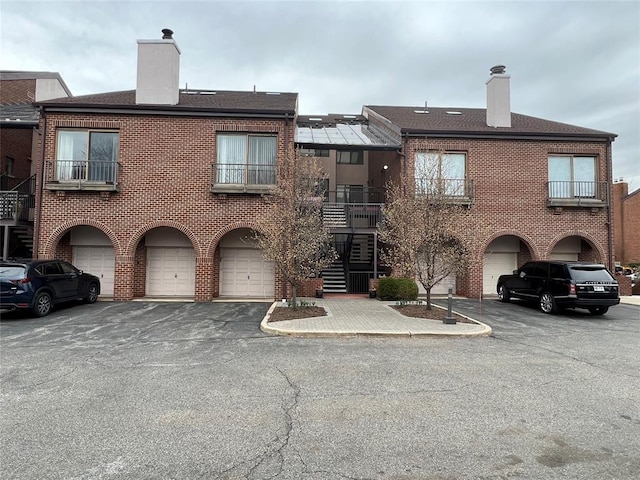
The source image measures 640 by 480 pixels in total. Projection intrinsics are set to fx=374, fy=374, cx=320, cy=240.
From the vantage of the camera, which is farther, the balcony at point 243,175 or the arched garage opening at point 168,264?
the arched garage opening at point 168,264

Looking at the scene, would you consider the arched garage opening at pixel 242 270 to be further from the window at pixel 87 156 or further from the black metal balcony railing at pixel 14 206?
the black metal balcony railing at pixel 14 206

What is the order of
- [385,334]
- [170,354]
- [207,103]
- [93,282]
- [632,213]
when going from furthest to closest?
1. [632,213]
2. [207,103]
3. [93,282]
4. [385,334]
5. [170,354]

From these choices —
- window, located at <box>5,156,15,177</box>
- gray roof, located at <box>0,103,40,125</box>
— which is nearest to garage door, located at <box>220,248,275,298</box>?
gray roof, located at <box>0,103,40,125</box>

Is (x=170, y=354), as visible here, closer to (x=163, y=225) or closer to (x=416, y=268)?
(x=416, y=268)

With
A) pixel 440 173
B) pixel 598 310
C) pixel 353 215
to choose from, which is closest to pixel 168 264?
pixel 353 215

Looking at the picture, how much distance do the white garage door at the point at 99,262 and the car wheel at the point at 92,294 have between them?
1.84 meters

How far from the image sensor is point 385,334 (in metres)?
8.09

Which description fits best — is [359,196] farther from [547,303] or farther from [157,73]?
[157,73]

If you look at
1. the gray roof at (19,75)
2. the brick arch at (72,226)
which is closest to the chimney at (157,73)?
the brick arch at (72,226)

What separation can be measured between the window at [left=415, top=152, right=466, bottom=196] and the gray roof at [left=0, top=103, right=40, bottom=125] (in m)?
15.3

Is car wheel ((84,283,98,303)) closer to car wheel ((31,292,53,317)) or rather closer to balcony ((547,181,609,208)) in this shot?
car wheel ((31,292,53,317))

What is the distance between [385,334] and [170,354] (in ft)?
14.2

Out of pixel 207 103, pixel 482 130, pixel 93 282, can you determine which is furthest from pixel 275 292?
pixel 482 130

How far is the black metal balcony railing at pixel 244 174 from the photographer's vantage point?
14.1m
